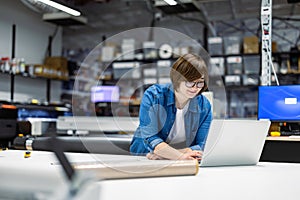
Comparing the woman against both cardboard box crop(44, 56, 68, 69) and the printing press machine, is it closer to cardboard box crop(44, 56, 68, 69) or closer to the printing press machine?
the printing press machine

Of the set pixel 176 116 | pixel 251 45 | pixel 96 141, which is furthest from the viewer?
pixel 251 45

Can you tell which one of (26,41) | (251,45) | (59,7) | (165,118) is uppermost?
(59,7)

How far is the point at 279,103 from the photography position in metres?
3.46

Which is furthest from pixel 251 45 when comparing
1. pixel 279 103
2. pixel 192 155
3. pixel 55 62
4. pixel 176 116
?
pixel 192 155

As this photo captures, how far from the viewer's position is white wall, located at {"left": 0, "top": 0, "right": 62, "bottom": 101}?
18.9ft

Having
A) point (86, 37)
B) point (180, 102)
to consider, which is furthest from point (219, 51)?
point (180, 102)

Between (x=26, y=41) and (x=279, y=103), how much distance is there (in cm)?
431

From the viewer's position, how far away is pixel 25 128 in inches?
123

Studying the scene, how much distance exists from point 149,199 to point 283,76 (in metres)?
4.99

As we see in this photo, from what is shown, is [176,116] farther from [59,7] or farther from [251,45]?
[251,45]

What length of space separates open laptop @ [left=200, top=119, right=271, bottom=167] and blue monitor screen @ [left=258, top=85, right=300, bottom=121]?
82.0 inches

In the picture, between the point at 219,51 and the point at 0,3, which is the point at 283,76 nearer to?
the point at 219,51

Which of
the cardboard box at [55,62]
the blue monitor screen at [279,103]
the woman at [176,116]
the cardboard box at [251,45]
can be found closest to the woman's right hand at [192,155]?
the woman at [176,116]

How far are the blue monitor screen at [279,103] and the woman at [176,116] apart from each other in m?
1.91
